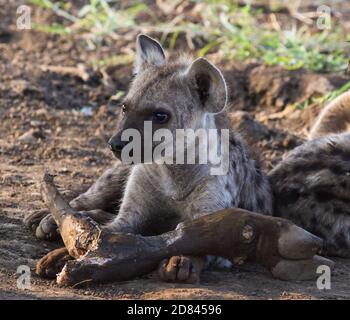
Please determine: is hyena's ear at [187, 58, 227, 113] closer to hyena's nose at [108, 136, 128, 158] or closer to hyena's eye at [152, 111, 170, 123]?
hyena's eye at [152, 111, 170, 123]

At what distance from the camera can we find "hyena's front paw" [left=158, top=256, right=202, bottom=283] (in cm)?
385

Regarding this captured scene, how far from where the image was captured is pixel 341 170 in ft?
15.6

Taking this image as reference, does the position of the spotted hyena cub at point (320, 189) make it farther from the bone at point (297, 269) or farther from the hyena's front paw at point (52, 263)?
the hyena's front paw at point (52, 263)

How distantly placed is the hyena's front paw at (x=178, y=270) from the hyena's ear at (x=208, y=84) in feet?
2.80

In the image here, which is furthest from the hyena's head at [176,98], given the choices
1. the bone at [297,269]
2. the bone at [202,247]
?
the bone at [297,269]

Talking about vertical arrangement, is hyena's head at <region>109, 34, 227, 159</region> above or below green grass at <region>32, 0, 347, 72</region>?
below

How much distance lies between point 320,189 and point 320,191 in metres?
0.01

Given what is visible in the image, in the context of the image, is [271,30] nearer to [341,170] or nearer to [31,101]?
[31,101]

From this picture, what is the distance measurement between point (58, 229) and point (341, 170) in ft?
4.58

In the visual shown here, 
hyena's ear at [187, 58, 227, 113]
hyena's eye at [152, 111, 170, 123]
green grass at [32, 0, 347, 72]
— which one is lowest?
hyena's eye at [152, 111, 170, 123]

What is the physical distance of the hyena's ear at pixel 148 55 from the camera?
473 centimetres

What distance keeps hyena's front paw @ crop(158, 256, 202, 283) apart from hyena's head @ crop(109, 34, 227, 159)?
642 mm

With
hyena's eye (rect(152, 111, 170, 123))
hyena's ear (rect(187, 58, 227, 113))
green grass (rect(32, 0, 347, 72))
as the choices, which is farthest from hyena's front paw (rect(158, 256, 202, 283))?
green grass (rect(32, 0, 347, 72))
